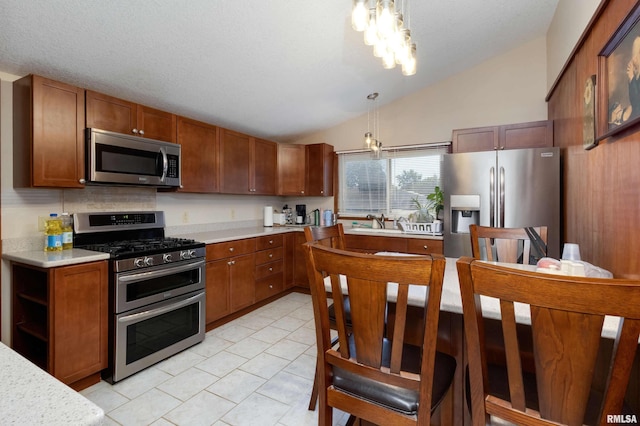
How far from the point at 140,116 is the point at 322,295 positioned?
2.45m

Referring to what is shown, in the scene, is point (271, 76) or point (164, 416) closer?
point (164, 416)

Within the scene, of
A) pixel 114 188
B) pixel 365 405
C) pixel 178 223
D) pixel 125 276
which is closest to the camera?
pixel 365 405

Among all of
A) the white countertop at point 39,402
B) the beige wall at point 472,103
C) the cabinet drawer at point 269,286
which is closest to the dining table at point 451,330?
the white countertop at point 39,402

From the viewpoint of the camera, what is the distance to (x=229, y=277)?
3105 mm

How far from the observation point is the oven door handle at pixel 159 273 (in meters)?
2.14

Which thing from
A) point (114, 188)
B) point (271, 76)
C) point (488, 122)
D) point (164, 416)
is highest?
point (271, 76)

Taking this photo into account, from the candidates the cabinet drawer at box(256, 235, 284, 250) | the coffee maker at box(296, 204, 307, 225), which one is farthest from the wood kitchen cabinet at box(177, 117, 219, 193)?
the coffee maker at box(296, 204, 307, 225)

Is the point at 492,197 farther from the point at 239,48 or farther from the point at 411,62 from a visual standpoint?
the point at 239,48

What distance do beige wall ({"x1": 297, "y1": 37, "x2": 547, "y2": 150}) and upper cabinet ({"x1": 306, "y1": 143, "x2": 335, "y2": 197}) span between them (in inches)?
17.3

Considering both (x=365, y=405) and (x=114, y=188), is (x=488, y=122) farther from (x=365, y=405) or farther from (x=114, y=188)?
(x=114, y=188)

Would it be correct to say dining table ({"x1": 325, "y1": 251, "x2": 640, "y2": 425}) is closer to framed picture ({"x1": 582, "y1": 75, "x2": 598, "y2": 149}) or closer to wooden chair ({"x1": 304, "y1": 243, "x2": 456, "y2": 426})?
wooden chair ({"x1": 304, "y1": 243, "x2": 456, "y2": 426})

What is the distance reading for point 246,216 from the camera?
4.24 meters

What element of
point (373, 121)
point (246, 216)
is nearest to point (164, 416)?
point (246, 216)

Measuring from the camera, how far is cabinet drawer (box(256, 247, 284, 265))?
11.6ft
